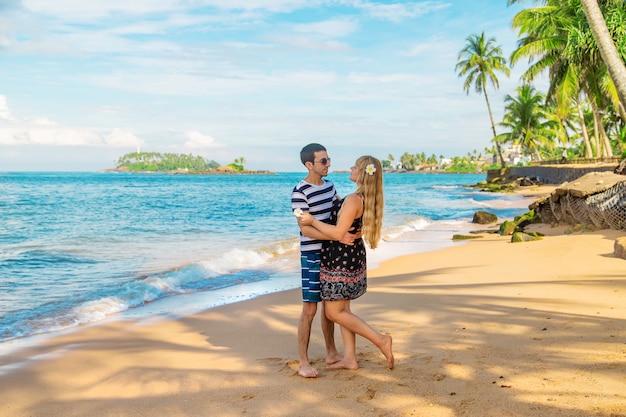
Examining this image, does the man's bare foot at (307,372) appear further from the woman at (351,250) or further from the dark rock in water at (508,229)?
the dark rock in water at (508,229)

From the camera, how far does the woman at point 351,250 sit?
425 centimetres

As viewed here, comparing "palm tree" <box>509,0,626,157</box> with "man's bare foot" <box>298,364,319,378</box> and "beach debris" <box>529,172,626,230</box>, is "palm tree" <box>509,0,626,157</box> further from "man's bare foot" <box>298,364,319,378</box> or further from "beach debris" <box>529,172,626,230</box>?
"man's bare foot" <box>298,364,319,378</box>

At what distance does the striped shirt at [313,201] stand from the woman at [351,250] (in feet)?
0.23

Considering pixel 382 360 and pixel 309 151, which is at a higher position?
pixel 309 151

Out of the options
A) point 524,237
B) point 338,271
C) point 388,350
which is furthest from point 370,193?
point 524,237

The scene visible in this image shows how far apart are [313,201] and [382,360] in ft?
4.82

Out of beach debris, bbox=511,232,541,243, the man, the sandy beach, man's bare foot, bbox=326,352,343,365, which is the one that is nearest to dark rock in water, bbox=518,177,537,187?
beach debris, bbox=511,232,541,243

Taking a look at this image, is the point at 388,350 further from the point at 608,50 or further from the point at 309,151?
the point at 608,50

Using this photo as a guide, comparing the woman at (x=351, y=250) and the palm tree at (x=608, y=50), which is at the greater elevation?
the palm tree at (x=608, y=50)

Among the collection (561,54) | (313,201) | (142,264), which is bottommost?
(142,264)

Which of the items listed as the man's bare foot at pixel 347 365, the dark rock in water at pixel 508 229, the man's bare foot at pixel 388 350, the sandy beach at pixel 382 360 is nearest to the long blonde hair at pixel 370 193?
the man's bare foot at pixel 388 350

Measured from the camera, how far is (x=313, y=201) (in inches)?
175

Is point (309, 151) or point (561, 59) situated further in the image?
point (561, 59)

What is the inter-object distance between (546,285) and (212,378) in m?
4.55
